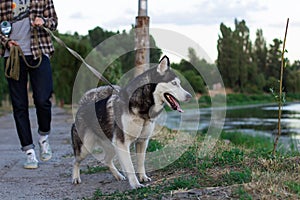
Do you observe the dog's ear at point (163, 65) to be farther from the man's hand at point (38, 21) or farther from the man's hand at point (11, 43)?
the man's hand at point (11, 43)

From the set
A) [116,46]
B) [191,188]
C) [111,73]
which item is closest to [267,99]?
[111,73]

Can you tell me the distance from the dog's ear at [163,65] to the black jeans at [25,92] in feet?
5.99

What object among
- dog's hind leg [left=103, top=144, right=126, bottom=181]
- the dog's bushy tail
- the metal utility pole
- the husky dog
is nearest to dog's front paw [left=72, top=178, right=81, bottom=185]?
the husky dog

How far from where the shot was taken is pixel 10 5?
18.0ft

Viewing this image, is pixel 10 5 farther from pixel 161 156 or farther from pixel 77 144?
pixel 161 156

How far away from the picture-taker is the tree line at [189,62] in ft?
19.6

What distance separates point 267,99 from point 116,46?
23832 mm

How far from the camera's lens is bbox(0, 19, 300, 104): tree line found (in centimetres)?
596

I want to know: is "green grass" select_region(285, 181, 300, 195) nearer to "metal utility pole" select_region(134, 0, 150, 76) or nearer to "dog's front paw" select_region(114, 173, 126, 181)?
"dog's front paw" select_region(114, 173, 126, 181)

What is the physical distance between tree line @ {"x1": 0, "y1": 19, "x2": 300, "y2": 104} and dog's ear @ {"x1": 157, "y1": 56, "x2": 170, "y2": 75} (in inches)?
28.6

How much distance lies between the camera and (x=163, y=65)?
14.0ft

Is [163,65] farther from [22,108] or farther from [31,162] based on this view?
[31,162]

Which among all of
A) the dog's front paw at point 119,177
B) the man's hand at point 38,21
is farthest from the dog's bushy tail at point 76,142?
the man's hand at point 38,21

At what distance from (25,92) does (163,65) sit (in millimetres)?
2126
